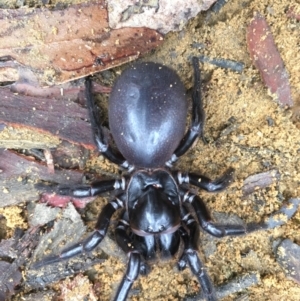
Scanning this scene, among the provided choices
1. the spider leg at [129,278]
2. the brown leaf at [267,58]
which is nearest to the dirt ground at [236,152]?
the brown leaf at [267,58]

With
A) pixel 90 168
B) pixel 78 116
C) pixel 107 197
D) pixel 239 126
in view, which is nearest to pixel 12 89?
pixel 78 116

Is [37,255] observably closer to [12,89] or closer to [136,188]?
[136,188]

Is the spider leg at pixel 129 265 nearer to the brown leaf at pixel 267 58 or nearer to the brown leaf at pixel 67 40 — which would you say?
the brown leaf at pixel 67 40

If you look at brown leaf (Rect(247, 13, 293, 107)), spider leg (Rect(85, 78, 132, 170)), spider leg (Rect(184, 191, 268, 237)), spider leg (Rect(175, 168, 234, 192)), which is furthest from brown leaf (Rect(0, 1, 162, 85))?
spider leg (Rect(184, 191, 268, 237))

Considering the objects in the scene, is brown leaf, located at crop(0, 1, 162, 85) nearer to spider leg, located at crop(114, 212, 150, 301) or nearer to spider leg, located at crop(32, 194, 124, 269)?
spider leg, located at crop(32, 194, 124, 269)

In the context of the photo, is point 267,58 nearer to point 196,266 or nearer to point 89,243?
point 196,266

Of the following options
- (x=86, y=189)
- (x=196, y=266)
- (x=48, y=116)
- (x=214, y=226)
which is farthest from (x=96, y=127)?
(x=196, y=266)
